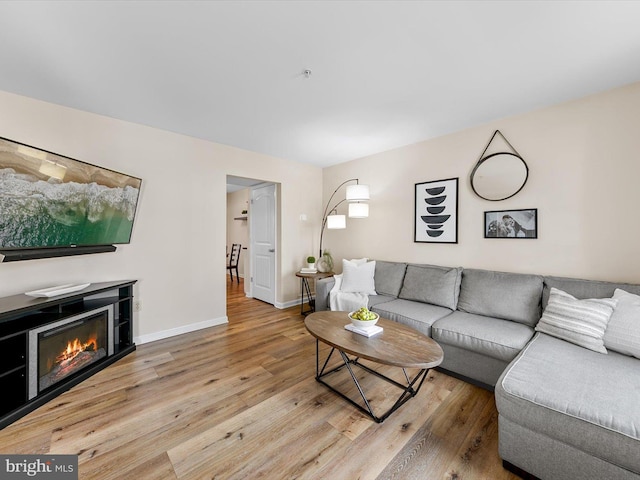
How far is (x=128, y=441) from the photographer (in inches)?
62.8

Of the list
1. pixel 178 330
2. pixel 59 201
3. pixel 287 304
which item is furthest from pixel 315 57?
pixel 287 304

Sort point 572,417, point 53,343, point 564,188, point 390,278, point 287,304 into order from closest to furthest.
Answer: point 572,417 → point 53,343 → point 564,188 → point 390,278 → point 287,304

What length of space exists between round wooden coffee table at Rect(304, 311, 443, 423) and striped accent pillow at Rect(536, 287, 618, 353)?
946 millimetres

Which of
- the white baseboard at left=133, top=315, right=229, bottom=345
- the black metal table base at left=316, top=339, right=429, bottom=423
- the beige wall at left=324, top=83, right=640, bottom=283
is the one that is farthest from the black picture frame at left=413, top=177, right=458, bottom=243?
the white baseboard at left=133, top=315, right=229, bottom=345

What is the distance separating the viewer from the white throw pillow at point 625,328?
5.49 feet

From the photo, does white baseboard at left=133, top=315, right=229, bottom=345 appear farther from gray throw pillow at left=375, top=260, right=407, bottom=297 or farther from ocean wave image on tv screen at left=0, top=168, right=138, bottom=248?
gray throw pillow at left=375, top=260, right=407, bottom=297

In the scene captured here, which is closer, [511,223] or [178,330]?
[511,223]

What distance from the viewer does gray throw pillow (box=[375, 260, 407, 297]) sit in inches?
131

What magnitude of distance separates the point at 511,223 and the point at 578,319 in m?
1.13

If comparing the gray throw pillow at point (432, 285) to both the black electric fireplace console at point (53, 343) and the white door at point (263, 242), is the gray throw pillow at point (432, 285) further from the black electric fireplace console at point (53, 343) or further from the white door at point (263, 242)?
the black electric fireplace console at point (53, 343)

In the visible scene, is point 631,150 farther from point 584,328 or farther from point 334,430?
point 334,430

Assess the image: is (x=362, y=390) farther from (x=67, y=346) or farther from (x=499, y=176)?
(x=499, y=176)

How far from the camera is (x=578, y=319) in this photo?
6.21ft

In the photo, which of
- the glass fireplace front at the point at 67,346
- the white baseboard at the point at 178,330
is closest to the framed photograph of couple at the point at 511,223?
the white baseboard at the point at 178,330
